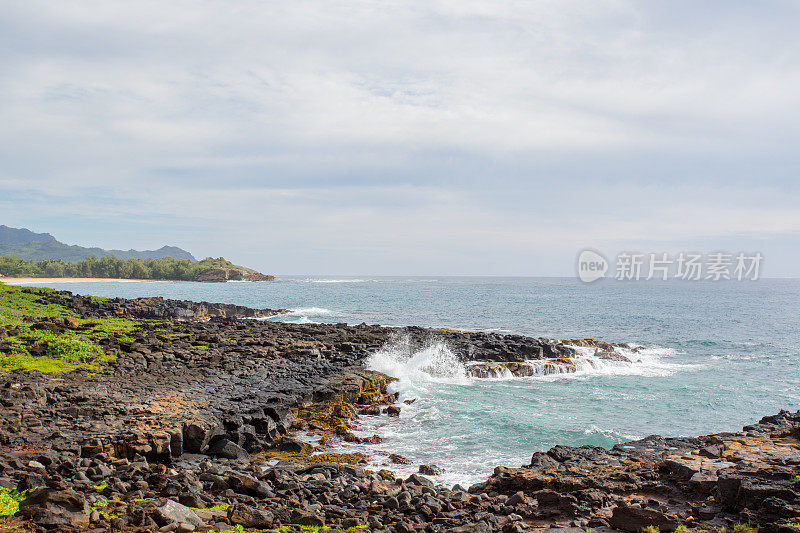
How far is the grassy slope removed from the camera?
21.0 meters

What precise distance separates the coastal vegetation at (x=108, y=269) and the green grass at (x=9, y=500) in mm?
172744

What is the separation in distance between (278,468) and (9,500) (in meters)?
6.27

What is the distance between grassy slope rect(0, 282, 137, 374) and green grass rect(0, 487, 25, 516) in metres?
11.9

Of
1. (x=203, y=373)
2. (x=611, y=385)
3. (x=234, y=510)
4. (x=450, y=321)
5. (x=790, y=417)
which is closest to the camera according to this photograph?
(x=234, y=510)

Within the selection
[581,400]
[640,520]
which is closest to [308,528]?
[640,520]

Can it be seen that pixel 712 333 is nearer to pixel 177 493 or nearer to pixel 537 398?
pixel 537 398

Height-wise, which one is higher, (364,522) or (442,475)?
(364,522)

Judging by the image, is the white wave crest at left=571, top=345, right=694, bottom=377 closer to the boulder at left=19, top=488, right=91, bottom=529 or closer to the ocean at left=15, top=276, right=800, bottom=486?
→ the ocean at left=15, top=276, right=800, bottom=486

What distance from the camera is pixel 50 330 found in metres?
27.2

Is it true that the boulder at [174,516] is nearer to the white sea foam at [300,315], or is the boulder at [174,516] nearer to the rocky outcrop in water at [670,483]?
the rocky outcrop in water at [670,483]

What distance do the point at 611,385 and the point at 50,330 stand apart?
31802mm

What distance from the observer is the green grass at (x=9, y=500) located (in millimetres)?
8406

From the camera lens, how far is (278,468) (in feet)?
46.0

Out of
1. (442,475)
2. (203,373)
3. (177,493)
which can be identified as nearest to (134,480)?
(177,493)
